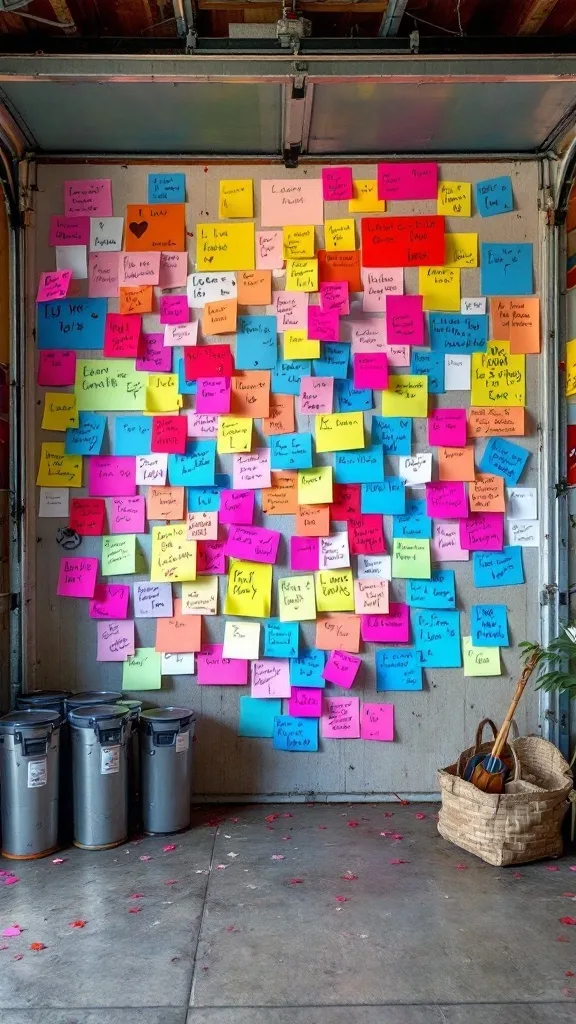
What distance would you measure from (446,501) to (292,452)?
723 millimetres

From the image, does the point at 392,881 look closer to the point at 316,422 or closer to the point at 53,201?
the point at 316,422

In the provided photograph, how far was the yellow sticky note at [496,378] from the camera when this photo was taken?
3.62 meters

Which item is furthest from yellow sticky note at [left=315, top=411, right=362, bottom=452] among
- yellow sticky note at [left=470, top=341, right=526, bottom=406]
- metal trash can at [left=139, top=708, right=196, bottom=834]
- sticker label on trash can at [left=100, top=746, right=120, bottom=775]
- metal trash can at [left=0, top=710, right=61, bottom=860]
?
metal trash can at [left=0, top=710, right=61, bottom=860]

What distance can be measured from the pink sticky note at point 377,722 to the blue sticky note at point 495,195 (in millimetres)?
2274

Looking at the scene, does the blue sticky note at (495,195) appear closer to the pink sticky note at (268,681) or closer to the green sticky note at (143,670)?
the pink sticky note at (268,681)

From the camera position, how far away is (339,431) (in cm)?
359

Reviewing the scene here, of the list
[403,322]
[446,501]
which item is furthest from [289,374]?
[446,501]

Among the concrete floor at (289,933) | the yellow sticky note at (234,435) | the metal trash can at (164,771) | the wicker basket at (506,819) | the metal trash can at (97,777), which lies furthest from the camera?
the yellow sticky note at (234,435)

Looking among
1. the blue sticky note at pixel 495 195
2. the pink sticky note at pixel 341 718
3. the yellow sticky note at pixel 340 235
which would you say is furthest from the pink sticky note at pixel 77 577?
the blue sticky note at pixel 495 195

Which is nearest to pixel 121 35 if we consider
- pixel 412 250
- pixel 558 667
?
pixel 412 250

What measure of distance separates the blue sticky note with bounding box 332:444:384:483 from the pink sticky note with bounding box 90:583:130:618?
1086mm

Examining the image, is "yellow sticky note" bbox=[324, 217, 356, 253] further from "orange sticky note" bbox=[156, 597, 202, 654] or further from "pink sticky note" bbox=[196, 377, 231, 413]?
"orange sticky note" bbox=[156, 597, 202, 654]

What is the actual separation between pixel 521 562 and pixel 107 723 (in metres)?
1.92

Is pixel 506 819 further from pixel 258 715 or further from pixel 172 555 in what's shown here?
pixel 172 555
